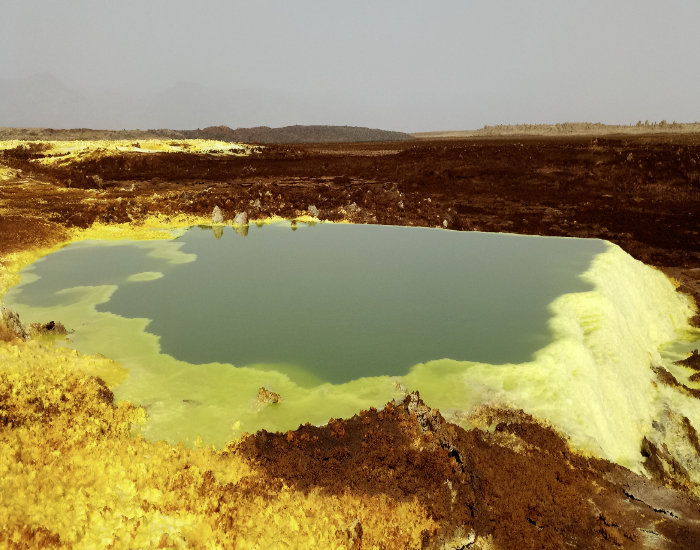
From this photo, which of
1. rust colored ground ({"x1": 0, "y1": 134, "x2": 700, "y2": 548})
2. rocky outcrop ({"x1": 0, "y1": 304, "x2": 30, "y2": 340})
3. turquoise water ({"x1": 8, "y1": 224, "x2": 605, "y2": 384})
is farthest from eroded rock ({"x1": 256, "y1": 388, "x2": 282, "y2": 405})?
rocky outcrop ({"x1": 0, "y1": 304, "x2": 30, "y2": 340})

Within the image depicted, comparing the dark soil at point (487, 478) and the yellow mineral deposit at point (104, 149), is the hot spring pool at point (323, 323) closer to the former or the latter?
the dark soil at point (487, 478)

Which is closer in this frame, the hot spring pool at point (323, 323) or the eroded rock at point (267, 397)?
the eroded rock at point (267, 397)

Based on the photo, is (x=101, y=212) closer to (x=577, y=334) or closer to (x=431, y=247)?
(x=431, y=247)

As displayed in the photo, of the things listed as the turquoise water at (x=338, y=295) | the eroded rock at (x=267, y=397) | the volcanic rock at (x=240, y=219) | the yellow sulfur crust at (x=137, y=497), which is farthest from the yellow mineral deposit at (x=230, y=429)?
the volcanic rock at (x=240, y=219)

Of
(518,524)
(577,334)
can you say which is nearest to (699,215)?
(577,334)

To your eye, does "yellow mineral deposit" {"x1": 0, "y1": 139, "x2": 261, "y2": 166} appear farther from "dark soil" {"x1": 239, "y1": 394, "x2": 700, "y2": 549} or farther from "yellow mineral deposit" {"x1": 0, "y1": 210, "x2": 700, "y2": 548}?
"dark soil" {"x1": 239, "y1": 394, "x2": 700, "y2": 549}

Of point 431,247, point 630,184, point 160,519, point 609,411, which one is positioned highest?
point 630,184
